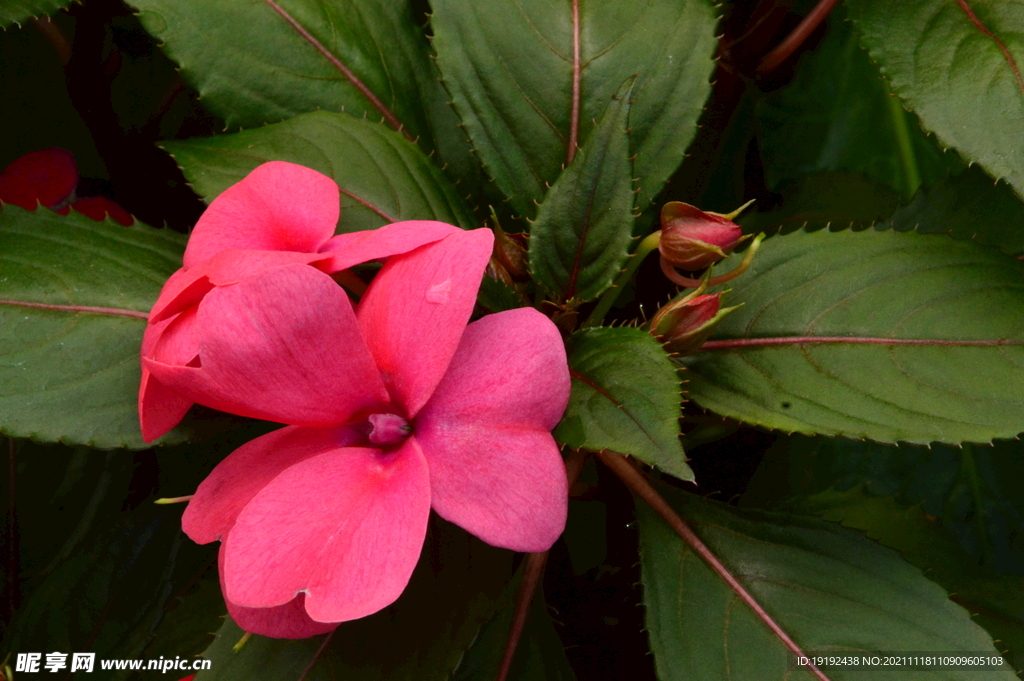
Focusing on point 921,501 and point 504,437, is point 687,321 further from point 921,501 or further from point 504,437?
point 921,501

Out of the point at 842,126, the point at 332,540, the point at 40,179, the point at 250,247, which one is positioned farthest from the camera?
the point at 842,126

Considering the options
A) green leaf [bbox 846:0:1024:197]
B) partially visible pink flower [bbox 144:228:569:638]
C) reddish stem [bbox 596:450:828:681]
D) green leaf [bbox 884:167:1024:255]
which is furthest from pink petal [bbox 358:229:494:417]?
green leaf [bbox 884:167:1024:255]

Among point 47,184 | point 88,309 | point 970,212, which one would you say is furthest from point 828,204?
point 47,184

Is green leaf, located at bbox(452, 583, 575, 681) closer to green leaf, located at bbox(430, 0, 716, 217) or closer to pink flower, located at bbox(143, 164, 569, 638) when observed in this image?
pink flower, located at bbox(143, 164, 569, 638)

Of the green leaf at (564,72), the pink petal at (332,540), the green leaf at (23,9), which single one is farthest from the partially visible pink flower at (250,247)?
the green leaf at (23,9)

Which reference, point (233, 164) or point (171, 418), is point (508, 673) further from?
point (233, 164)

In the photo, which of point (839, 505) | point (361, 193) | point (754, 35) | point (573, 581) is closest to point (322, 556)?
point (361, 193)
